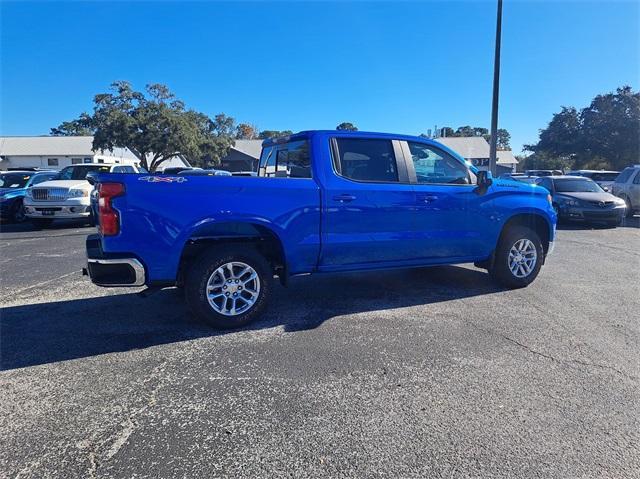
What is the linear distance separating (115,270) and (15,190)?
41.6 ft

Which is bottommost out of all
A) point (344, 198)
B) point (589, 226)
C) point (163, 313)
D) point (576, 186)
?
point (163, 313)

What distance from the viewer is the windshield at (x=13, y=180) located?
14538 millimetres

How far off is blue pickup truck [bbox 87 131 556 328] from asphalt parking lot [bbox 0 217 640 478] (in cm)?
51

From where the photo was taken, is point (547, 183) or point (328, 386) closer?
point (328, 386)

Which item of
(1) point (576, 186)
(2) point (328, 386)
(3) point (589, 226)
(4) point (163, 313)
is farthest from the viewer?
(1) point (576, 186)

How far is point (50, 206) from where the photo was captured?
1184cm

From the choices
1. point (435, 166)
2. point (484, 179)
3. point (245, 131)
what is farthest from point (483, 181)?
point (245, 131)

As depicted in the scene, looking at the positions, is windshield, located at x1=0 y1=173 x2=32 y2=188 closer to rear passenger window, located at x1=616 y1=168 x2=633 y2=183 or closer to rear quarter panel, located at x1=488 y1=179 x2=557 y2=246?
rear quarter panel, located at x1=488 y1=179 x2=557 y2=246

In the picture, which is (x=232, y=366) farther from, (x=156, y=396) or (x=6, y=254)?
(x=6, y=254)

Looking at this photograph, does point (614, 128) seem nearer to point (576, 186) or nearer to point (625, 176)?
point (625, 176)

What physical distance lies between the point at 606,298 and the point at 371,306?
3069 mm

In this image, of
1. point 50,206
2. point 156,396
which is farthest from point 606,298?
Result: point 50,206

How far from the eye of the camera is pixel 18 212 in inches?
534

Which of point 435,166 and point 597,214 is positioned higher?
point 435,166
